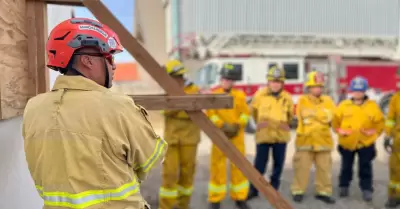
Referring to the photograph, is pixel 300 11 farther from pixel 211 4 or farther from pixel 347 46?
pixel 211 4

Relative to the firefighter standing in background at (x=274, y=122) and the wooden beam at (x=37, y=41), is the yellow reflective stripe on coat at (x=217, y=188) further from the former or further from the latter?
the wooden beam at (x=37, y=41)

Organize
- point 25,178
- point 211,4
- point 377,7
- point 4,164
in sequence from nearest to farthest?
point 4,164
point 25,178
point 211,4
point 377,7

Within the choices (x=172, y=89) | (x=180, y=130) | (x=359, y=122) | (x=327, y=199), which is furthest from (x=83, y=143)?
(x=359, y=122)

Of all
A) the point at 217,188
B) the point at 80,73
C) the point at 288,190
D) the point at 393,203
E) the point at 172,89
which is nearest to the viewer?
the point at 80,73

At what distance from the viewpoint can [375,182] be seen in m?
5.80

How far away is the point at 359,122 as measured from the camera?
4875 millimetres

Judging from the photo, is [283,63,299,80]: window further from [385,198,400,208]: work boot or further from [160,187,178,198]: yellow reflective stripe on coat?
[160,187,178,198]: yellow reflective stripe on coat

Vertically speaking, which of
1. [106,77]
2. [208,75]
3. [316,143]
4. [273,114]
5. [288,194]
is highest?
[208,75]

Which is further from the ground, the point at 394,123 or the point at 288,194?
the point at 394,123

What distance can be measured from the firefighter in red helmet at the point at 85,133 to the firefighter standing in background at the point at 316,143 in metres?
3.57

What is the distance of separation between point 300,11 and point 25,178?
1034cm

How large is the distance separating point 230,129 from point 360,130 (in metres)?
1.70

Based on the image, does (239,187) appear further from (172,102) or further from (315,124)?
(172,102)

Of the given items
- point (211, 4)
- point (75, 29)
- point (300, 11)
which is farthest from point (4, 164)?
point (300, 11)
